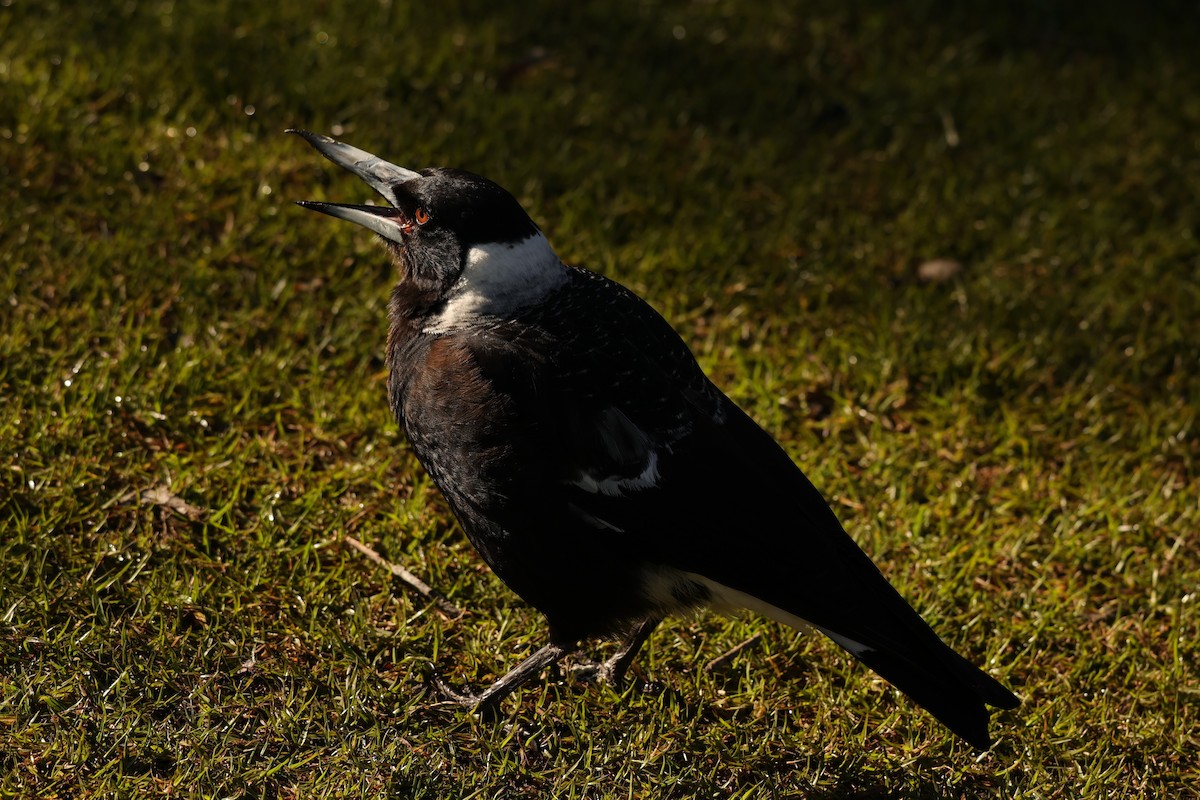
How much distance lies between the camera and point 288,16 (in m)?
4.45

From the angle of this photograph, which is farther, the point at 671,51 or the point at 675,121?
the point at 671,51

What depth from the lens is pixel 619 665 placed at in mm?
2717

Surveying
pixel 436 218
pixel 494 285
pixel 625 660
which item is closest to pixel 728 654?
A: pixel 625 660

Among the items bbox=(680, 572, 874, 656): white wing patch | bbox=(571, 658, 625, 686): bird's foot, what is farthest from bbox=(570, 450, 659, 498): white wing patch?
bbox=(571, 658, 625, 686): bird's foot

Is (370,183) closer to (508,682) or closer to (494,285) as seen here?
(494,285)

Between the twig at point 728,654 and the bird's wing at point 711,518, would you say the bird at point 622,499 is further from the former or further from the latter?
the twig at point 728,654

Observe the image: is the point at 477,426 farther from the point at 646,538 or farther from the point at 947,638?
the point at 947,638

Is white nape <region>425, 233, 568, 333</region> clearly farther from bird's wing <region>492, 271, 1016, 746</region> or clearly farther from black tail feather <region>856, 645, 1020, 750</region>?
black tail feather <region>856, 645, 1020, 750</region>

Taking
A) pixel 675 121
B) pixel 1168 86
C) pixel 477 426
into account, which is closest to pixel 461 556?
pixel 477 426

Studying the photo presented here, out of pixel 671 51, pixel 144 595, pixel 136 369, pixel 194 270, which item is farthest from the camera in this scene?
pixel 671 51

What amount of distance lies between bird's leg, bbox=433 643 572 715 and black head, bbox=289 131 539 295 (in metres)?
0.80

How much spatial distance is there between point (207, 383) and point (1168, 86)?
3.84m

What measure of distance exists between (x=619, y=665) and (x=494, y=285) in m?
0.86

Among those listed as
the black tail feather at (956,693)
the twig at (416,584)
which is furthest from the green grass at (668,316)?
the black tail feather at (956,693)
